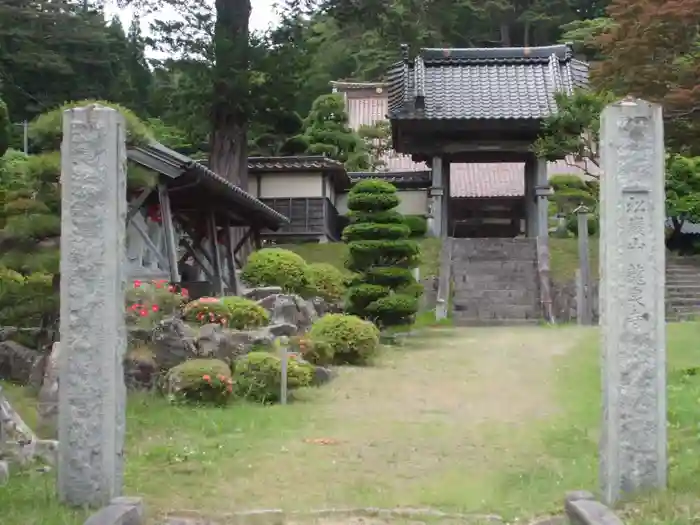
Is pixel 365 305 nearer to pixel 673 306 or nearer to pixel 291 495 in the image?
pixel 673 306

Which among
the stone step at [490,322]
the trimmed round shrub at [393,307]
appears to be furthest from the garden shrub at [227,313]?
the stone step at [490,322]

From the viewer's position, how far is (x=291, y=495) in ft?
19.6

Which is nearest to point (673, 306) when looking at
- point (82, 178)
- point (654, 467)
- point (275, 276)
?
point (275, 276)

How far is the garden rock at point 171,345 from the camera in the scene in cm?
993

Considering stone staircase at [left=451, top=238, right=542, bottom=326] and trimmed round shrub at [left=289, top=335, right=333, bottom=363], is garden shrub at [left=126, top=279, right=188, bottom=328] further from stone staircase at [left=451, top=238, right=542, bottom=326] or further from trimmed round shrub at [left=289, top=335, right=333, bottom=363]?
stone staircase at [left=451, top=238, right=542, bottom=326]

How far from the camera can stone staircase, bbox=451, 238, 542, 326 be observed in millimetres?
19594

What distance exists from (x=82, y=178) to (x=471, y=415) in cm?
503

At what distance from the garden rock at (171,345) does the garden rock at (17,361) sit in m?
1.30

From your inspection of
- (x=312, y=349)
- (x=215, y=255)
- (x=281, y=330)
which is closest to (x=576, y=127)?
(x=215, y=255)

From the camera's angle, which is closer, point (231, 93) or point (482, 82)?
point (231, 93)

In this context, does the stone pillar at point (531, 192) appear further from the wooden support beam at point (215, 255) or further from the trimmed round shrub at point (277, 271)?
the wooden support beam at point (215, 255)

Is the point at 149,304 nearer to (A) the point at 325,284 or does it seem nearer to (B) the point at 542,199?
(A) the point at 325,284

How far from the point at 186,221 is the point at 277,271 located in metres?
2.19

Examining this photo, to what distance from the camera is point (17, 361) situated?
9906 millimetres
